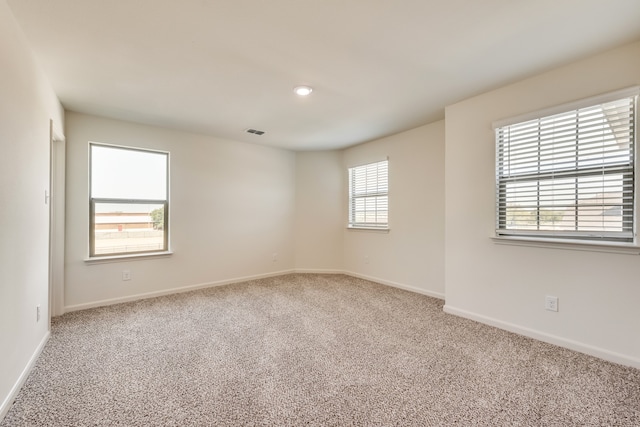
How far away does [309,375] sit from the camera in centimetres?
194

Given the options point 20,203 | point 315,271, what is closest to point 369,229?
point 315,271

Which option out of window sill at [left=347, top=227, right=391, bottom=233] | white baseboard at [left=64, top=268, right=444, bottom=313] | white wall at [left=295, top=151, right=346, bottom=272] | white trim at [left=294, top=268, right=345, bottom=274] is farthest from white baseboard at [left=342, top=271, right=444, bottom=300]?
window sill at [left=347, top=227, right=391, bottom=233]

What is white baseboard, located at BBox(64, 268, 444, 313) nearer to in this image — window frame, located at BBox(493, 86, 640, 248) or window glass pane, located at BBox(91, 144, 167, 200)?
window glass pane, located at BBox(91, 144, 167, 200)

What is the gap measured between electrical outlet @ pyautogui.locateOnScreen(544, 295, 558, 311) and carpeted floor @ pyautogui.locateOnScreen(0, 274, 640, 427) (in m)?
0.32

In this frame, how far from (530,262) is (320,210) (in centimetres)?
325

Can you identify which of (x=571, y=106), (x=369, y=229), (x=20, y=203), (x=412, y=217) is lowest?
(x=369, y=229)

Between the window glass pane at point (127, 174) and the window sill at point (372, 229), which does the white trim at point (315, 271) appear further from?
the window glass pane at point (127, 174)

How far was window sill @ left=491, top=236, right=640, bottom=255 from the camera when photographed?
6.71 ft

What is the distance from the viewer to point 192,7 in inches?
64.8

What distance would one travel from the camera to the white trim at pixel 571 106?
80.3 inches

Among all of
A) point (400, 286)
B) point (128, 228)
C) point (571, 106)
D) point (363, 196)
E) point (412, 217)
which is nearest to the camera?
point (571, 106)

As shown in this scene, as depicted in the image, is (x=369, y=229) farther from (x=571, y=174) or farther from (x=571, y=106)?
(x=571, y=106)

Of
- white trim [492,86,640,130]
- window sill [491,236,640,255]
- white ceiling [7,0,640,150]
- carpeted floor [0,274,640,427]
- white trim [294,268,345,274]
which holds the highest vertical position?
white ceiling [7,0,640,150]

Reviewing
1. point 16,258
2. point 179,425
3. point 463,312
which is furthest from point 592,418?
point 16,258
